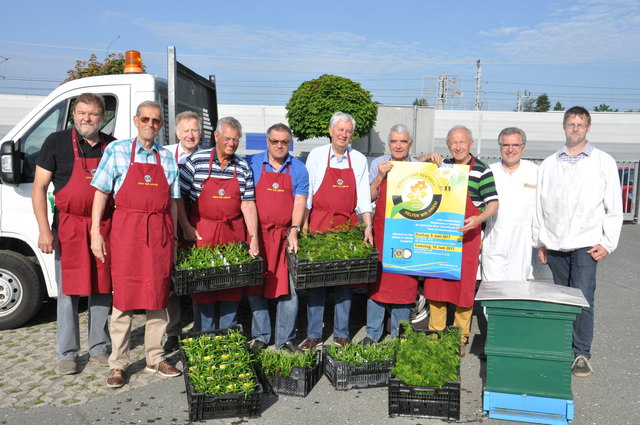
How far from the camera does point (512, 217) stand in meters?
5.16

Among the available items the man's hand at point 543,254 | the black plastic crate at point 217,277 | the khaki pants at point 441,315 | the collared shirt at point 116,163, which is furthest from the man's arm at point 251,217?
the man's hand at point 543,254

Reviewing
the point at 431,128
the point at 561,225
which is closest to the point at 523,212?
the point at 561,225

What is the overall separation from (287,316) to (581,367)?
255 centimetres

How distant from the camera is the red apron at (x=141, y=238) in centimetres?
429

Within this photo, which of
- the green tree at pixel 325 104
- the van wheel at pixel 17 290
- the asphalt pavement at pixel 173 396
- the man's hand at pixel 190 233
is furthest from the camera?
the green tree at pixel 325 104

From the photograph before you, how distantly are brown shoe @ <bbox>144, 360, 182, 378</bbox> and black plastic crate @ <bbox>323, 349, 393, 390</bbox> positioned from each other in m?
1.27

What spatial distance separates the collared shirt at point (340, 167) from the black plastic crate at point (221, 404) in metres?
1.85

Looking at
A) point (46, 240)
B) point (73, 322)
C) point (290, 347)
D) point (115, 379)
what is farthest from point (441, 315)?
point (46, 240)

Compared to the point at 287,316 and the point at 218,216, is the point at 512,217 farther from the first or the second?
the point at 218,216

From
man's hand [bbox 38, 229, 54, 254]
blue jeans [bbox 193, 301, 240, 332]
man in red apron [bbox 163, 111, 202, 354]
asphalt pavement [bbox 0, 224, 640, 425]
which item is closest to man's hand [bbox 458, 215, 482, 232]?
asphalt pavement [bbox 0, 224, 640, 425]

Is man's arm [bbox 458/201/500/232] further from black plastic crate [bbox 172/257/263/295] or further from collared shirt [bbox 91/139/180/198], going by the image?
collared shirt [bbox 91/139/180/198]

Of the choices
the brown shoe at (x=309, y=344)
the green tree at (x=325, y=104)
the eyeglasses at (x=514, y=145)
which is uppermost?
the green tree at (x=325, y=104)

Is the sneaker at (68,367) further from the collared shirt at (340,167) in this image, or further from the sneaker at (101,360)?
the collared shirt at (340,167)

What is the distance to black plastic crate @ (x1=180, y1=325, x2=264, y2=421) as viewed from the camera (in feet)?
12.9
